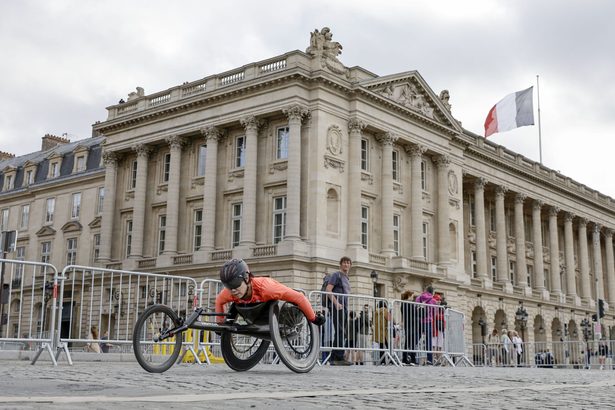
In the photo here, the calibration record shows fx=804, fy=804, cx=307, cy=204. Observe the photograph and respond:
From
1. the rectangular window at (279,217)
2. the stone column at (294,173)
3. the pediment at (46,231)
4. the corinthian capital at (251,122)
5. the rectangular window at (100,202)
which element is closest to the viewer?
the stone column at (294,173)

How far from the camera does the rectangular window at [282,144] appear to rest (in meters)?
44.0

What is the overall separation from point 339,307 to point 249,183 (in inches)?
1168

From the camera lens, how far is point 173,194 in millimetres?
47406

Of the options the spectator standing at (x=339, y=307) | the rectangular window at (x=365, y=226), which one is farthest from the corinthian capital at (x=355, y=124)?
the spectator standing at (x=339, y=307)

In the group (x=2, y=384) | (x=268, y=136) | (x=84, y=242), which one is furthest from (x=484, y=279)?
(x=2, y=384)

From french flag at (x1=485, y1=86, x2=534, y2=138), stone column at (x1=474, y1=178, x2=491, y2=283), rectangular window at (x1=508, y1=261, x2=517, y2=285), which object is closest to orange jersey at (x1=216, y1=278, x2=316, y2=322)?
french flag at (x1=485, y1=86, x2=534, y2=138)

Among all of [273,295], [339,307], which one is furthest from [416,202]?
[273,295]

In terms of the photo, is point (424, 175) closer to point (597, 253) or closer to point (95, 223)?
point (95, 223)

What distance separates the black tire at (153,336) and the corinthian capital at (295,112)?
3293cm

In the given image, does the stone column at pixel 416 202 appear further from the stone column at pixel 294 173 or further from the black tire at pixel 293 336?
the black tire at pixel 293 336

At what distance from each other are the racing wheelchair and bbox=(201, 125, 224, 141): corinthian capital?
1434 inches

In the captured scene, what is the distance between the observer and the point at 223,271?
915 cm

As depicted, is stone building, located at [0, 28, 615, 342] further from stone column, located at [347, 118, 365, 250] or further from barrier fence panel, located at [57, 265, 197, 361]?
barrier fence panel, located at [57, 265, 197, 361]

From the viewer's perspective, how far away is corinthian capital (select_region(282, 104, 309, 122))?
42281mm
